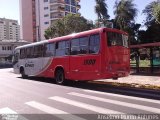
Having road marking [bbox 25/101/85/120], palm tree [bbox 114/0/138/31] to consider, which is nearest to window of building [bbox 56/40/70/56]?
road marking [bbox 25/101/85/120]

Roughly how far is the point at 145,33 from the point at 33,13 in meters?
61.9

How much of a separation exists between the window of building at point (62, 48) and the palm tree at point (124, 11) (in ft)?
110

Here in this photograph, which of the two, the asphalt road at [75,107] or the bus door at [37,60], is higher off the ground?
the bus door at [37,60]

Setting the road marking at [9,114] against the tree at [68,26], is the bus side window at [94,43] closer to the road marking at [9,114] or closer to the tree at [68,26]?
the road marking at [9,114]

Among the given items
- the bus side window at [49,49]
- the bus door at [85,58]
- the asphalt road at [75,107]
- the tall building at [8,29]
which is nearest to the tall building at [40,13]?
the tall building at [8,29]

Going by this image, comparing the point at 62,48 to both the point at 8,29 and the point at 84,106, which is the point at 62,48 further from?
the point at 8,29

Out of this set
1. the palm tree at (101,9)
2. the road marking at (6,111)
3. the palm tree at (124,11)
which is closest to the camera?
the road marking at (6,111)

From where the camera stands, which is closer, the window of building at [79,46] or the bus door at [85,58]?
the bus door at [85,58]

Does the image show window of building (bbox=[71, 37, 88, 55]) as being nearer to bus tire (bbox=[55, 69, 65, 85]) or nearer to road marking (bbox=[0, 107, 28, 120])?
bus tire (bbox=[55, 69, 65, 85])

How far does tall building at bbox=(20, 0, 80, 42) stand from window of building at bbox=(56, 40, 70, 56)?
88190mm

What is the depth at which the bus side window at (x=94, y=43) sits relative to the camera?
14250 millimetres

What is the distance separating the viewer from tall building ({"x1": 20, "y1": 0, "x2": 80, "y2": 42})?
10631 cm

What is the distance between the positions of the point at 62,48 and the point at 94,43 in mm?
3402

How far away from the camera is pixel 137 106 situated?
30.8ft
